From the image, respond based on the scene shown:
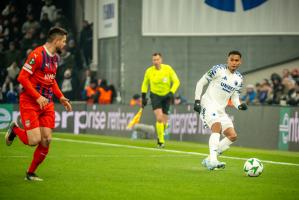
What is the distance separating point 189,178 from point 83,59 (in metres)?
21.6

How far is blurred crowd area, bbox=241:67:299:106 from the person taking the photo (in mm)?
24297

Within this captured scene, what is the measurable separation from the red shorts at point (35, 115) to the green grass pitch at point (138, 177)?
33.4 inches

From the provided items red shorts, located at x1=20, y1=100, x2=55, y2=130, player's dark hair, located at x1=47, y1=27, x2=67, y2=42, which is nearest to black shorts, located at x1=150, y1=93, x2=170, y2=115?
red shorts, located at x1=20, y1=100, x2=55, y2=130

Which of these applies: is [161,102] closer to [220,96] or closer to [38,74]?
[220,96]

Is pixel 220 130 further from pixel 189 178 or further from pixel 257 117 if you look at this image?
pixel 257 117

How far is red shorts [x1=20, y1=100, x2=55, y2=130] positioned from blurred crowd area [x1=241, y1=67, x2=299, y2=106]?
12770 millimetres

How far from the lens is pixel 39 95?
39.4 ft

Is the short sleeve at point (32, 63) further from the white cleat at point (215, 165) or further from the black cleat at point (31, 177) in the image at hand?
the white cleat at point (215, 165)

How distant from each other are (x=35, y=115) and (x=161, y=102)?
998cm

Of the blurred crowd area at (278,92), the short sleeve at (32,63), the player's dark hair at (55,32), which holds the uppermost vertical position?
the player's dark hair at (55,32)

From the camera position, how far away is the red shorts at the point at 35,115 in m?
12.1

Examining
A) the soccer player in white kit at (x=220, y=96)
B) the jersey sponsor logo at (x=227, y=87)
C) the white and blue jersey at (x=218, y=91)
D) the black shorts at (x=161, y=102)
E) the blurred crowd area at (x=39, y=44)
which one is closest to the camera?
the soccer player in white kit at (x=220, y=96)

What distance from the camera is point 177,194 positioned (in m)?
10.9

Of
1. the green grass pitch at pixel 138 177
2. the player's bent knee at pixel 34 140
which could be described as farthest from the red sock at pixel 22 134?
the green grass pitch at pixel 138 177
